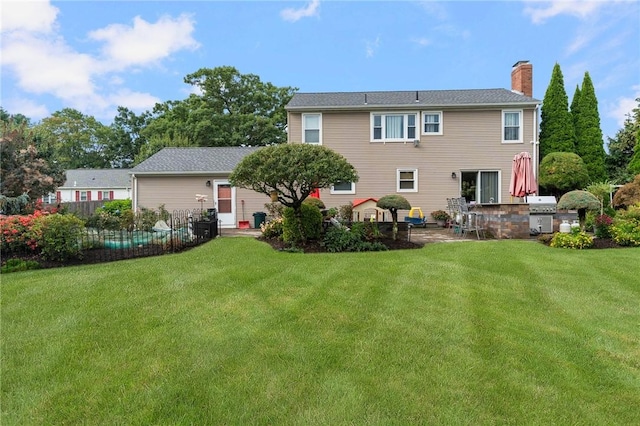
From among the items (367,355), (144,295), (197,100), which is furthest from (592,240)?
(197,100)

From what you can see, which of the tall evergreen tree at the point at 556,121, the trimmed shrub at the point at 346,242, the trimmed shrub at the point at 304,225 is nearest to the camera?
the trimmed shrub at the point at 346,242

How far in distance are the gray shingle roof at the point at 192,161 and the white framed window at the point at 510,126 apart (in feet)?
38.4

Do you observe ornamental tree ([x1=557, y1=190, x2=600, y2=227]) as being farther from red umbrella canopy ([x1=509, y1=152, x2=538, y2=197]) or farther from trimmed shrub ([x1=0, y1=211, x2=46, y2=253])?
trimmed shrub ([x1=0, y1=211, x2=46, y2=253])

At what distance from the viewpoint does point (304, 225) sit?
9.80m

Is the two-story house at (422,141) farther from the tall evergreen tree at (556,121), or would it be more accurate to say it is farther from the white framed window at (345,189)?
the tall evergreen tree at (556,121)

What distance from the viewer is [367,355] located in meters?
3.48

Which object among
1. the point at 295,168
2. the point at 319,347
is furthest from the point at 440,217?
the point at 319,347

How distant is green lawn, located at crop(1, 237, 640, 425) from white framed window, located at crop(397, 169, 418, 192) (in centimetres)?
976

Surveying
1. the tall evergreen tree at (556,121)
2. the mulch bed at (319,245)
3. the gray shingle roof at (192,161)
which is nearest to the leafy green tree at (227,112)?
the gray shingle roof at (192,161)

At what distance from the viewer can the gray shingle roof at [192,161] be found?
16.6 m

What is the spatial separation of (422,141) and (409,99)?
6.83ft

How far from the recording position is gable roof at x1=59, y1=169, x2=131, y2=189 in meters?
Result: 34.9

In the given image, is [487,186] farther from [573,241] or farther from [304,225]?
[304,225]

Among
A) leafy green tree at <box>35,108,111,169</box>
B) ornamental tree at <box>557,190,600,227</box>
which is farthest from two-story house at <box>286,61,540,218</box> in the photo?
leafy green tree at <box>35,108,111,169</box>
